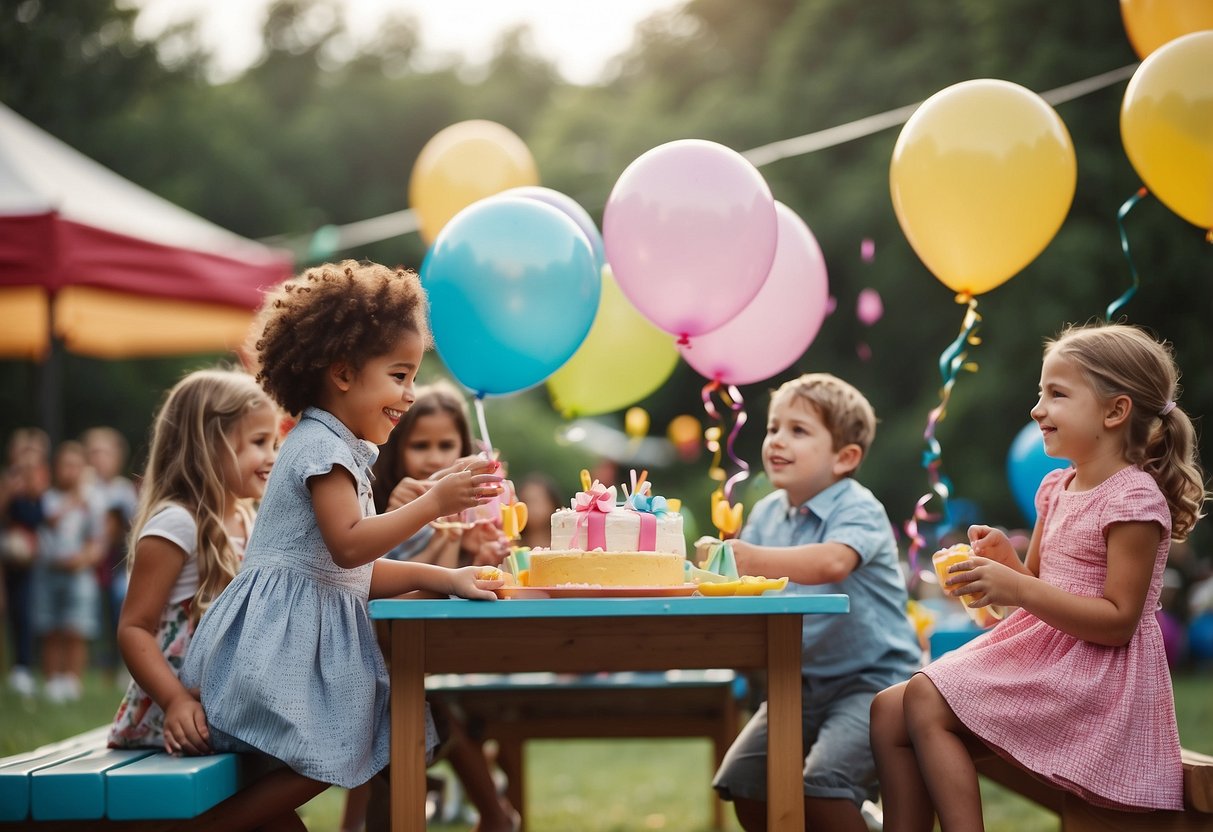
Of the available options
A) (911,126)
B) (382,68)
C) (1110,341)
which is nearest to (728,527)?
(1110,341)

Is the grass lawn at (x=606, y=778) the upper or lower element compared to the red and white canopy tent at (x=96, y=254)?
lower

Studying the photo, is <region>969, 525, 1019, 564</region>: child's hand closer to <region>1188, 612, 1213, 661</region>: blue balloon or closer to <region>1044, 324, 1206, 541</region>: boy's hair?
<region>1044, 324, 1206, 541</region>: boy's hair

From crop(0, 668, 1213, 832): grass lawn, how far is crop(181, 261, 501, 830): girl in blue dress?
7.83 feet

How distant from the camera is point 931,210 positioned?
3805mm

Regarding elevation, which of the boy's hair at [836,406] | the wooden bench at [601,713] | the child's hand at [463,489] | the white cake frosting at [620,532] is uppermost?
the boy's hair at [836,406]

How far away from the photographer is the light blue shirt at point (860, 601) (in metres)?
3.58

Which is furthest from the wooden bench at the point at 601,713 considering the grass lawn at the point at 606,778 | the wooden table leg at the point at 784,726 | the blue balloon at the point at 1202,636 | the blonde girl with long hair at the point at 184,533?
the blue balloon at the point at 1202,636

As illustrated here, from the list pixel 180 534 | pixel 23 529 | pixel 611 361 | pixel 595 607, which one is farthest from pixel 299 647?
pixel 23 529

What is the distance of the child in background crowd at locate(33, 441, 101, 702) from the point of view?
935cm

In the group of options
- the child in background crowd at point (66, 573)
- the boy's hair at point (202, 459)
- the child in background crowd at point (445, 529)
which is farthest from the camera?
the child in background crowd at point (66, 573)

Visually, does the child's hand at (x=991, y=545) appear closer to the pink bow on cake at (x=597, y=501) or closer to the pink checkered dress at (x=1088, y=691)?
the pink checkered dress at (x=1088, y=691)

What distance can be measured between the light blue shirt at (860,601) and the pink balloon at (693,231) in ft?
2.21

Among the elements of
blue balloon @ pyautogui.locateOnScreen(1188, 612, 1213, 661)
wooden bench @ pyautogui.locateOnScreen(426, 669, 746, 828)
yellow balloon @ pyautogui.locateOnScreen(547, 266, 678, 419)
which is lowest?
blue balloon @ pyautogui.locateOnScreen(1188, 612, 1213, 661)

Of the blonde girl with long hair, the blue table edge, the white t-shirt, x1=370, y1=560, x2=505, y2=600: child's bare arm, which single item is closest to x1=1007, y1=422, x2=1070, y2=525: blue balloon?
the blue table edge
